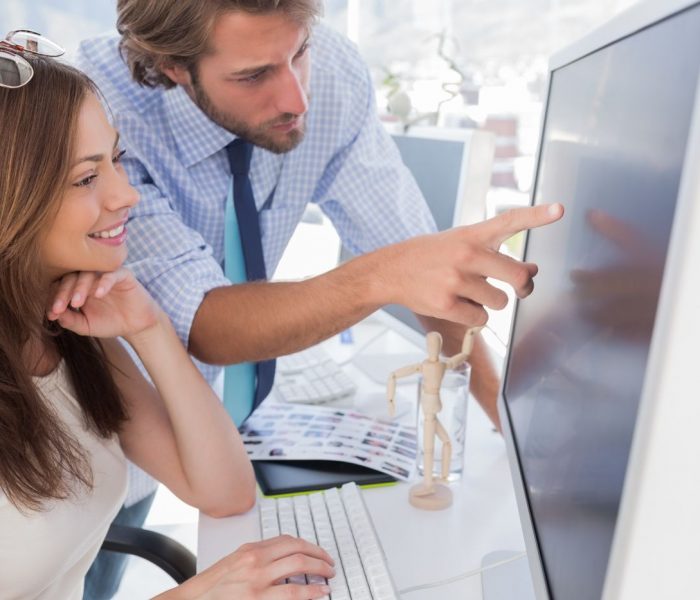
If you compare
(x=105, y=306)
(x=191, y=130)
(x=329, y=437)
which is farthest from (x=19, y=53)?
(x=329, y=437)

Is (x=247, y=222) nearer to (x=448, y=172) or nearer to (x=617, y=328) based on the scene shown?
(x=448, y=172)

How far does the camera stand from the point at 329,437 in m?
1.24

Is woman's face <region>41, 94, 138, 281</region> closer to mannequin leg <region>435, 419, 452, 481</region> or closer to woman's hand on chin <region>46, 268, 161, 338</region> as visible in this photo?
woman's hand on chin <region>46, 268, 161, 338</region>

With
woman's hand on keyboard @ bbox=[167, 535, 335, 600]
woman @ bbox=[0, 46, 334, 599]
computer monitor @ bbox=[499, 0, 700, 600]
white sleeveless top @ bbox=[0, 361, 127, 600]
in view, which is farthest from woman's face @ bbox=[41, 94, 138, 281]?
computer monitor @ bbox=[499, 0, 700, 600]

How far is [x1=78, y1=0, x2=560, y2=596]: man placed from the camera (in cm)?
116

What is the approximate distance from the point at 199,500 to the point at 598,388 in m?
0.68

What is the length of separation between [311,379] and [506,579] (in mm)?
694

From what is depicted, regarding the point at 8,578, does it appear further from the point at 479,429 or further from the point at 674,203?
the point at 674,203

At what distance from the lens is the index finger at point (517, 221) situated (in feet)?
2.31

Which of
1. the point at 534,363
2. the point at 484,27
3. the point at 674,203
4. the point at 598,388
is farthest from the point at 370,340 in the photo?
the point at 484,27

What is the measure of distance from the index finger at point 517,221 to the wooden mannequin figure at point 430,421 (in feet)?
0.73

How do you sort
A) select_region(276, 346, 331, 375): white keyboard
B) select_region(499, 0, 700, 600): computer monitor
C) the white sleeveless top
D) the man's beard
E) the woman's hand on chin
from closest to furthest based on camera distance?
select_region(499, 0, 700, 600): computer monitor < the white sleeveless top < the woman's hand on chin < the man's beard < select_region(276, 346, 331, 375): white keyboard

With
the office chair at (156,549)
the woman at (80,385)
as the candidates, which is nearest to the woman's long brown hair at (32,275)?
the woman at (80,385)

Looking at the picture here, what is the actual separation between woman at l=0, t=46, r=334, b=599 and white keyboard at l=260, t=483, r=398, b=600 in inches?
1.2
